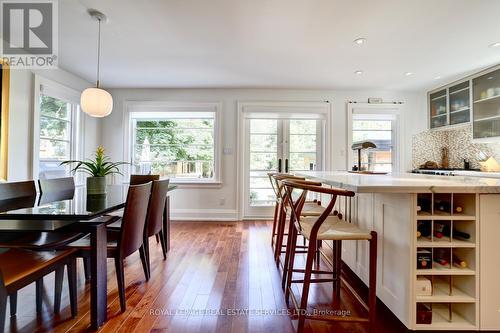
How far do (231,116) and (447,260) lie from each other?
139 inches

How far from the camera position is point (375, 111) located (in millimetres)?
4316

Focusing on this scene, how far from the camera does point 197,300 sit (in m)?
1.78

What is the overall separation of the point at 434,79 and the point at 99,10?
4337mm

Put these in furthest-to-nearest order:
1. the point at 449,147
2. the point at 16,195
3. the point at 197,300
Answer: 1. the point at 449,147
2. the point at 16,195
3. the point at 197,300

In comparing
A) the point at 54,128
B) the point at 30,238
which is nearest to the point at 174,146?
the point at 54,128

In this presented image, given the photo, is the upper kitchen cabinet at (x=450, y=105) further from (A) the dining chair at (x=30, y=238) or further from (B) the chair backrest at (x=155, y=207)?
(A) the dining chair at (x=30, y=238)

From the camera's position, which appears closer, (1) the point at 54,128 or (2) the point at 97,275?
(2) the point at 97,275

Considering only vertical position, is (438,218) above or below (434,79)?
below

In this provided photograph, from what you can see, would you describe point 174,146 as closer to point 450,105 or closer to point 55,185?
point 55,185

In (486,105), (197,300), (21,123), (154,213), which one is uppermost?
(486,105)

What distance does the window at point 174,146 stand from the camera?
175 inches

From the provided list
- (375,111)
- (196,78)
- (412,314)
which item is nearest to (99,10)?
(196,78)

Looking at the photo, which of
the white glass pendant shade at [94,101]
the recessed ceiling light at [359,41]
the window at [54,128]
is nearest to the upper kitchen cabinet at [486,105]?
the recessed ceiling light at [359,41]

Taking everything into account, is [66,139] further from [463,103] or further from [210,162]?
[463,103]
